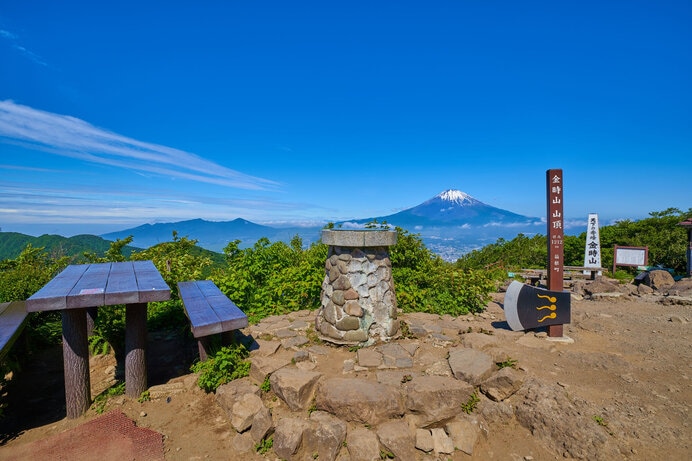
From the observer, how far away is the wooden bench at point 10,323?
3.75 metres

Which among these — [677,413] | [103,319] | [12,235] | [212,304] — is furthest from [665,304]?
[12,235]

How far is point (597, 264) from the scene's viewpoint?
12.5 meters

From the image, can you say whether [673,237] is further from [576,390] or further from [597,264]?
[576,390]

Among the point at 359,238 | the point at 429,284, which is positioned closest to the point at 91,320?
the point at 359,238

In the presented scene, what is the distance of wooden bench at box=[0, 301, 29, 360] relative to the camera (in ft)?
12.3

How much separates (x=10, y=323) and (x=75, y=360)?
4.74 feet

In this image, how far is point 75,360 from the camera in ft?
12.2

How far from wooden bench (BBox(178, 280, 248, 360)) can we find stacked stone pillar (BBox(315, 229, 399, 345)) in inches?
52.6

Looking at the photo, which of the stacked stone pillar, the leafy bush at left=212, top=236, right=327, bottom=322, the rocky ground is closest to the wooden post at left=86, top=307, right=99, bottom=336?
the rocky ground

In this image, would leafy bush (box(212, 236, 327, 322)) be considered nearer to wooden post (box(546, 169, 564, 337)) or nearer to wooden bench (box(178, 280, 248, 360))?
wooden bench (box(178, 280, 248, 360))

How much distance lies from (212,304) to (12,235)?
2202 cm

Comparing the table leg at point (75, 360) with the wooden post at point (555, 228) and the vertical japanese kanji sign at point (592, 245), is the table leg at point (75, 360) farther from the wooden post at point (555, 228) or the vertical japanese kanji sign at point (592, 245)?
the vertical japanese kanji sign at point (592, 245)

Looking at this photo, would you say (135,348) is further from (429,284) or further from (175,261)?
(429,284)

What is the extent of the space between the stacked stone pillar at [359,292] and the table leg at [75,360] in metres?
2.72
